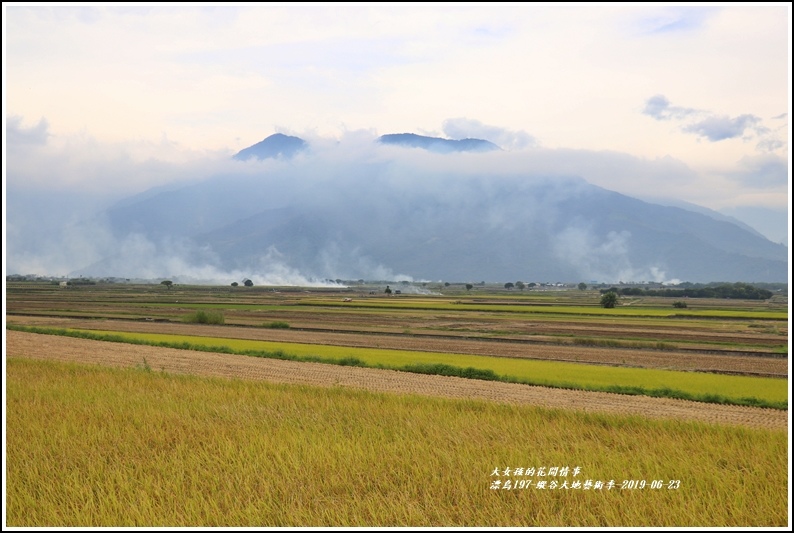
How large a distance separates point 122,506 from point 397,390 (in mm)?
12311

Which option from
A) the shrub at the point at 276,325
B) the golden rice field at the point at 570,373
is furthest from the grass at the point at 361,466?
the shrub at the point at 276,325

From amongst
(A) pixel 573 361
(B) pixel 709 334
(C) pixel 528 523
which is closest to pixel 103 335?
(A) pixel 573 361

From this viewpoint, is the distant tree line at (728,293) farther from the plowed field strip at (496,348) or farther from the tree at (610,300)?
the plowed field strip at (496,348)

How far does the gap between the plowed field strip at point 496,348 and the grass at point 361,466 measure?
56.5 ft

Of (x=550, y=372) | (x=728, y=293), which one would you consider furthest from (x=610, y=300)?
(x=550, y=372)

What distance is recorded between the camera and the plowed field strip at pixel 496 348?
28062mm

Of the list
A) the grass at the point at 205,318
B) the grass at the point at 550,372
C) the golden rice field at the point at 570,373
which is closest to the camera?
the grass at the point at 550,372

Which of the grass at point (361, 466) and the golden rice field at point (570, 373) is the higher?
the grass at point (361, 466)

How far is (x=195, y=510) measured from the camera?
7.07 metres

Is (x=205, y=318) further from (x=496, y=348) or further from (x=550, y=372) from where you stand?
(x=550, y=372)

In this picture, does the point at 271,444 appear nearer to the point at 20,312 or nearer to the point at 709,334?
the point at 709,334

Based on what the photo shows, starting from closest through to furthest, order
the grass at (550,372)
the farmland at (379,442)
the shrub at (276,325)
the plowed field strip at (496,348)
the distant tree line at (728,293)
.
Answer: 1. the farmland at (379,442)
2. the grass at (550,372)
3. the plowed field strip at (496,348)
4. the shrub at (276,325)
5. the distant tree line at (728,293)

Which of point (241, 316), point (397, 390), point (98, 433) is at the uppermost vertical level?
point (98, 433)

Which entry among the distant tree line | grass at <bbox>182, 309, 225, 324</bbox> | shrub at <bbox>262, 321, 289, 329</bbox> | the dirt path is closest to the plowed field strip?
shrub at <bbox>262, 321, 289, 329</bbox>
